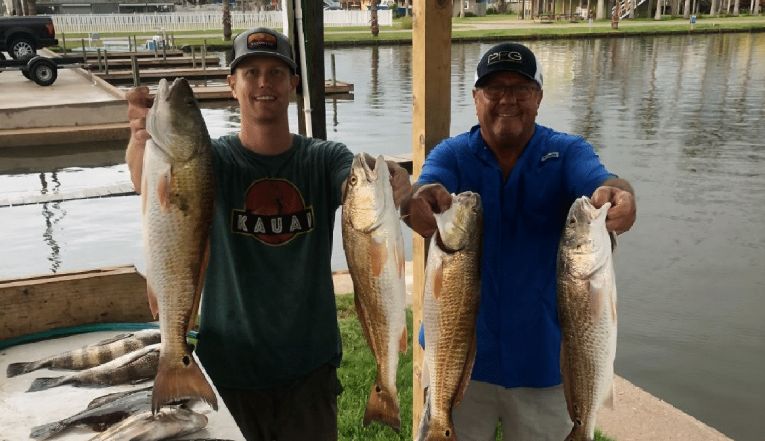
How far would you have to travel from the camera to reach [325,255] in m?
3.13

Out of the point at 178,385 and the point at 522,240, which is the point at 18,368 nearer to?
the point at 178,385

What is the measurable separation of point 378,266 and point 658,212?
11.9 meters

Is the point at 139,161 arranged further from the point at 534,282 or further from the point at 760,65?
the point at 760,65

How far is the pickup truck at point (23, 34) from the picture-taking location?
81.0ft

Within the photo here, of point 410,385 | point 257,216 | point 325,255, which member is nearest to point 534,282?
point 325,255

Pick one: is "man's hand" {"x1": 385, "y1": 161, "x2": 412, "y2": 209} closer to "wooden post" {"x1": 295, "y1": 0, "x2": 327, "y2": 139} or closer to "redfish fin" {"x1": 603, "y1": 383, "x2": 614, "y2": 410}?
"redfish fin" {"x1": 603, "y1": 383, "x2": 614, "y2": 410}

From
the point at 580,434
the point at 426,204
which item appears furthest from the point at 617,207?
the point at 580,434

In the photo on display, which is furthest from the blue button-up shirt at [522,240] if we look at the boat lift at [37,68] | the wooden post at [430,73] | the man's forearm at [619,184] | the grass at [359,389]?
the boat lift at [37,68]

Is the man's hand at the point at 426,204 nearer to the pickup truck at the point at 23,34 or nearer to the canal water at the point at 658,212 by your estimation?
the canal water at the point at 658,212

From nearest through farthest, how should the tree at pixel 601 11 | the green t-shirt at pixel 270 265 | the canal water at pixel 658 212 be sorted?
the green t-shirt at pixel 270 265 → the canal water at pixel 658 212 → the tree at pixel 601 11

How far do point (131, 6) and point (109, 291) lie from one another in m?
84.2

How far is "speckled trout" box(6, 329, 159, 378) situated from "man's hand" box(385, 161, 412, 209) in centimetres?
238

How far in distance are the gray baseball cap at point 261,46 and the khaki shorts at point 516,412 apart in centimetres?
176

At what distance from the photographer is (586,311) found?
2510 millimetres
